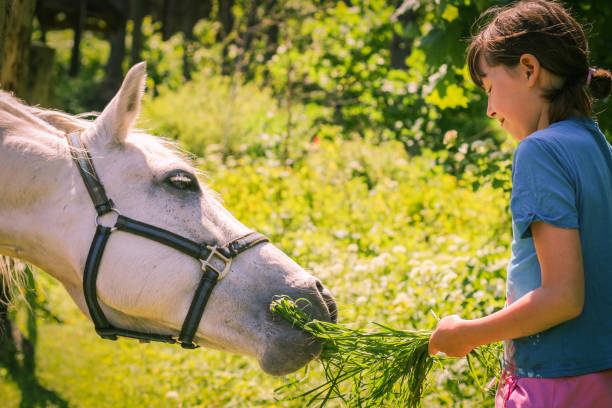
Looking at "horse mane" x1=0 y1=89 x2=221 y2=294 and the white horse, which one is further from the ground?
"horse mane" x1=0 y1=89 x2=221 y2=294

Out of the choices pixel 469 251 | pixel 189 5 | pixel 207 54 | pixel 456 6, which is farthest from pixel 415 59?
pixel 189 5

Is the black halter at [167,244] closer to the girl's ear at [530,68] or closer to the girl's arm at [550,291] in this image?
the girl's arm at [550,291]

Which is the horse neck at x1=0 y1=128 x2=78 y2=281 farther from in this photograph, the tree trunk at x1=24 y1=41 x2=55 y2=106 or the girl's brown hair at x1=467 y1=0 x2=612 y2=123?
the tree trunk at x1=24 y1=41 x2=55 y2=106

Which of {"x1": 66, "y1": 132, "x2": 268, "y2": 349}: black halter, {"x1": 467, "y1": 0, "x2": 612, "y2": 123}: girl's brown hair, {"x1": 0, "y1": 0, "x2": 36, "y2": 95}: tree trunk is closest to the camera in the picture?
{"x1": 467, "y1": 0, "x2": 612, "y2": 123}: girl's brown hair

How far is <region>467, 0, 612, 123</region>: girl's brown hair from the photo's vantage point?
1331 mm

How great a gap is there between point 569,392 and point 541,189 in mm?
501

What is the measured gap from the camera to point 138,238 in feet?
6.07

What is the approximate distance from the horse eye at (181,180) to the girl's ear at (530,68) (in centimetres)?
119

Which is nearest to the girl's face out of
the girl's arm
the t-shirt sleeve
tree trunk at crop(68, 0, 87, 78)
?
the t-shirt sleeve

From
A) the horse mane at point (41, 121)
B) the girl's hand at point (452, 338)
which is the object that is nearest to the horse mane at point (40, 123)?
the horse mane at point (41, 121)

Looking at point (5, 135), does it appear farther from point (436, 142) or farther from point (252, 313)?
point (436, 142)

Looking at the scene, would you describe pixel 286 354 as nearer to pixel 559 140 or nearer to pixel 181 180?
pixel 181 180

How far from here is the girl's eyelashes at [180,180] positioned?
193 cm

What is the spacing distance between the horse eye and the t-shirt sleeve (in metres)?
1.16
